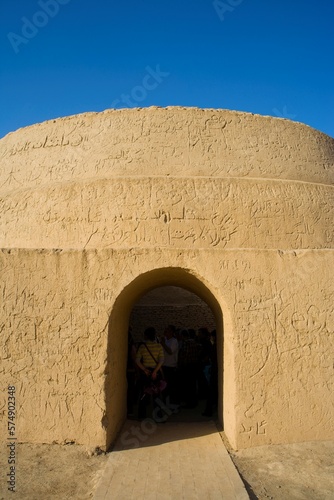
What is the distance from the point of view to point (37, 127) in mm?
7445

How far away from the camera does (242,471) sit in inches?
167

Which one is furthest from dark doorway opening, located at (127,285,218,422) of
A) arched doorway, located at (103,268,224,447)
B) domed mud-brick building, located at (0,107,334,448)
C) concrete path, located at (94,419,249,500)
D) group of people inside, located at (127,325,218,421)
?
concrete path, located at (94,419,249,500)

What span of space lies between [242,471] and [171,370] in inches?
104

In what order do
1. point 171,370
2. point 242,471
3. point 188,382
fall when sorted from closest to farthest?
point 242,471 < point 171,370 < point 188,382

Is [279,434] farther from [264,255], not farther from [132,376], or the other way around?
[132,376]

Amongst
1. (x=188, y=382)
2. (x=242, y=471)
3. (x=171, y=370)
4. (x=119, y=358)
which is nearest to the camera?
(x=242, y=471)

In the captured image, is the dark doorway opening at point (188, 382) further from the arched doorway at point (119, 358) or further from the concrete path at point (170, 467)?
the concrete path at point (170, 467)

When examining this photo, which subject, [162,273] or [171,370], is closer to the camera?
[162,273]

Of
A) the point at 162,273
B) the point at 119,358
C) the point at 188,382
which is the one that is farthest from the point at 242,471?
the point at 188,382

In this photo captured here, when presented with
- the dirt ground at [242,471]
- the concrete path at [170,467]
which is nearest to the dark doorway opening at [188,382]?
the concrete path at [170,467]

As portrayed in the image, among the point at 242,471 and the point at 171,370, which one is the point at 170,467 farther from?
the point at 171,370

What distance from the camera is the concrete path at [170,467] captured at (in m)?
3.74

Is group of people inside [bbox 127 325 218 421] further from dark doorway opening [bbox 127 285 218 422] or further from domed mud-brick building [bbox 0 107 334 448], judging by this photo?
domed mud-brick building [bbox 0 107 334 448]

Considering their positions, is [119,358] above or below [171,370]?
above
